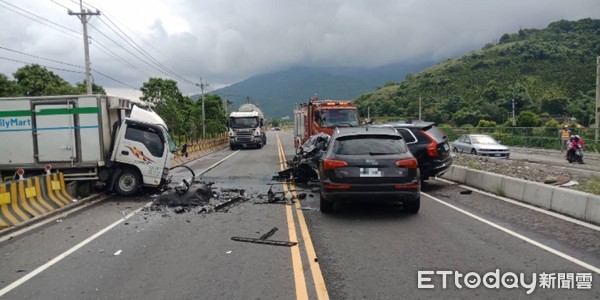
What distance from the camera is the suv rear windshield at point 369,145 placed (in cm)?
885

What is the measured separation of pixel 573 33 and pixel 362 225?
314 ft

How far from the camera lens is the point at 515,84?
208 ft

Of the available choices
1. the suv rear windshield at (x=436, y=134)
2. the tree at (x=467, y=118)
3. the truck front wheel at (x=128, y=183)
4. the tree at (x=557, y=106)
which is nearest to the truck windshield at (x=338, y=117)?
the suv rear windshield at (x=436, y=134)

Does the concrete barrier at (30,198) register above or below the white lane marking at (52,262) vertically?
above

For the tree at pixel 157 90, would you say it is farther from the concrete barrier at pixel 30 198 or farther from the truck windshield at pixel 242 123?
the concrete barrier at pixel 30 198

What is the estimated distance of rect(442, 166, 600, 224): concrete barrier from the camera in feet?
27.0

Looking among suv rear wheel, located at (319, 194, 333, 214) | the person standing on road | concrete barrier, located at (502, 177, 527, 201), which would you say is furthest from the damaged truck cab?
the person standing on road

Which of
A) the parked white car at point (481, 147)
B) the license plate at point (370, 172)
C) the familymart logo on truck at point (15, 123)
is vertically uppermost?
the familymart logo on truck at point (15, 123)

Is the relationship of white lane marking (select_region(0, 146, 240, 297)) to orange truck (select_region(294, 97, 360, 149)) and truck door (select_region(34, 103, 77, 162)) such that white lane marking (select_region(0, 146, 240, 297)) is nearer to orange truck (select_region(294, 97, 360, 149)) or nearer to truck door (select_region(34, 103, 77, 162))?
truck door (select_region(34, 103, 77, 162))

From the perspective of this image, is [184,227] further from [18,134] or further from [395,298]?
[18,134]

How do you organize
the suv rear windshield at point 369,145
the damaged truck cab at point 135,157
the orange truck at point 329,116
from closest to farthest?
1. the suv rear windshield at point 369,145
2. the damaged truck cab at point 135,157
3. the orange truck at point 329,116

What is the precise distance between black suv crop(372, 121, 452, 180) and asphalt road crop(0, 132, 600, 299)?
2.41 m

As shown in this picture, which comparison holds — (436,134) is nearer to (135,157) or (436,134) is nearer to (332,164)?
(332,164)

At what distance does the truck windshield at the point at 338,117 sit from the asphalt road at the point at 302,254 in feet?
37.4
